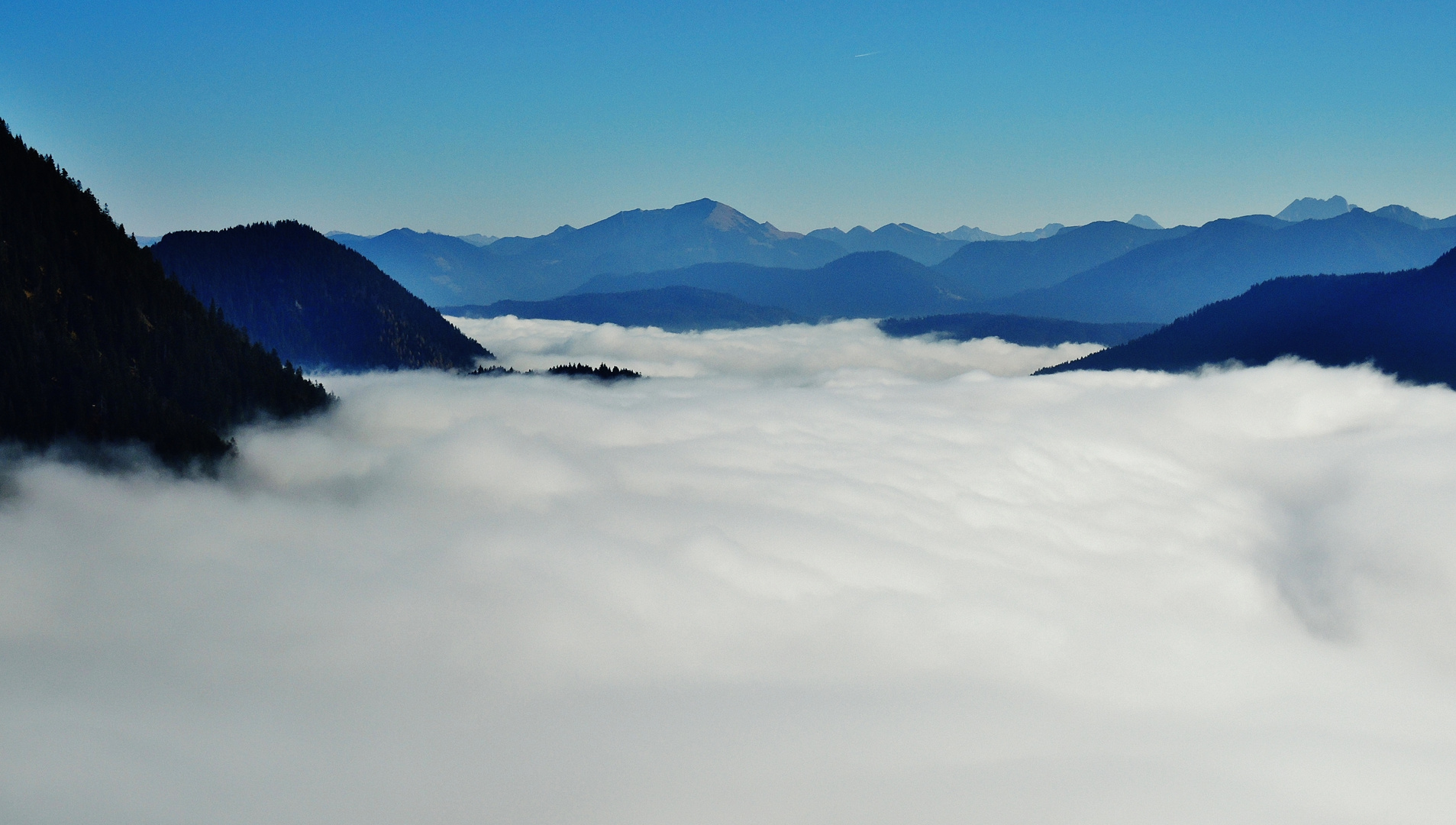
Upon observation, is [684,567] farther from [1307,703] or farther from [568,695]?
[1307,703]

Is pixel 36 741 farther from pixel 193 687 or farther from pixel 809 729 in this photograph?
pixel 809 729

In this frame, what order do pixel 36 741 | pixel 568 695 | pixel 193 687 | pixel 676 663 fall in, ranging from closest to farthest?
1. pixel 36 741
2. pixel 193 687
3. pixel 568 695
4. pixel 676 663

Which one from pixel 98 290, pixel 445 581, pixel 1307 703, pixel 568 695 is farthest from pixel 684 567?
pixel 1307 703

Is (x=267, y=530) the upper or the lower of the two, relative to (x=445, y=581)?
upper

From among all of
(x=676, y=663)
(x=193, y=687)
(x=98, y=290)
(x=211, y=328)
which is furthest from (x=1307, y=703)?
(x=98, y=290)

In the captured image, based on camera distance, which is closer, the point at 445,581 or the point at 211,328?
the point at 211,328

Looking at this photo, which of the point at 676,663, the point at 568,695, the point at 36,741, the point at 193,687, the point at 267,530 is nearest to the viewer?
the point at 36,741

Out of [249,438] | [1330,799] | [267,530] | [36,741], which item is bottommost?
[1330,799]
